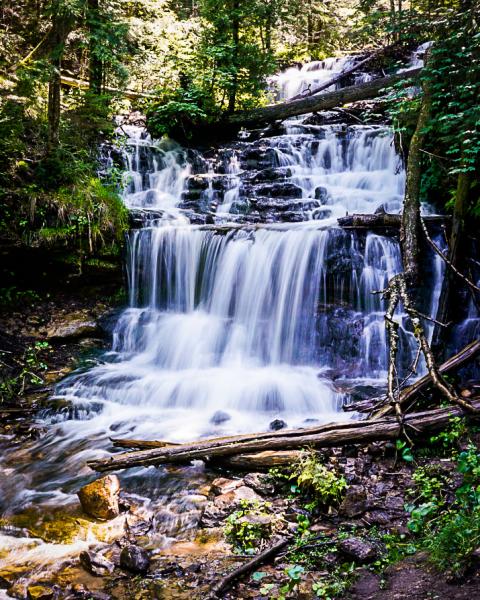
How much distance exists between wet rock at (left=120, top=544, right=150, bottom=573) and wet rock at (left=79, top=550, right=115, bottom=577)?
0.37ft

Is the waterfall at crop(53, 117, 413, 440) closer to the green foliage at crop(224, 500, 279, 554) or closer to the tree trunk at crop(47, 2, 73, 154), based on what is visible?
the green foliage at crop(224, 500, 279, 554)

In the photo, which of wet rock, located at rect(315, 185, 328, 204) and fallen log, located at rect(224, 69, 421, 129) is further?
fallen log, located at rect(224, 69, 421, 129)

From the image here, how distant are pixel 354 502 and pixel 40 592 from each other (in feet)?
8.75

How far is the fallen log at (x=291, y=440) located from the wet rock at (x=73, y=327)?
4.03 meters

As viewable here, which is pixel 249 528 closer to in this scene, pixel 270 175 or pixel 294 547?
pixel 294 547

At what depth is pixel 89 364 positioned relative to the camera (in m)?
8.26

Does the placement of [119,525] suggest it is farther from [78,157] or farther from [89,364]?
[78,157]

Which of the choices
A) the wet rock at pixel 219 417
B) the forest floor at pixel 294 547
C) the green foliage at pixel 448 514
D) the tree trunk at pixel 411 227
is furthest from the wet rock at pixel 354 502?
the tree trunk at pixel 411 227

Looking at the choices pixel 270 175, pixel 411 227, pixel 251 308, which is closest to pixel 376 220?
pixel 411 227

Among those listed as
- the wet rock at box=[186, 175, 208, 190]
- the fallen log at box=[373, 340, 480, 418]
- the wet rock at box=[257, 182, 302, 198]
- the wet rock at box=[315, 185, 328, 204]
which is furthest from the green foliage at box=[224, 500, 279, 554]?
the wet rock at box=[186, 175, 208, 190]

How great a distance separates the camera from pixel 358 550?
3.35 m

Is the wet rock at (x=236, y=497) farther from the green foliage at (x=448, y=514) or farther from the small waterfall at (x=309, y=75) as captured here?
the small waterfall at (x=309, y=75)

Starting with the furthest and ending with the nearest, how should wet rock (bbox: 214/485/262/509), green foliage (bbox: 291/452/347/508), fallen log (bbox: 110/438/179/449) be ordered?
fallen log (bbox: 110/438/179/449)
wet rock (bbox: 214/485/262/509)
green foliage (bbox: 291/452/347/508)

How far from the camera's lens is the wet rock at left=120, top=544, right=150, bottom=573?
3.67 meters
